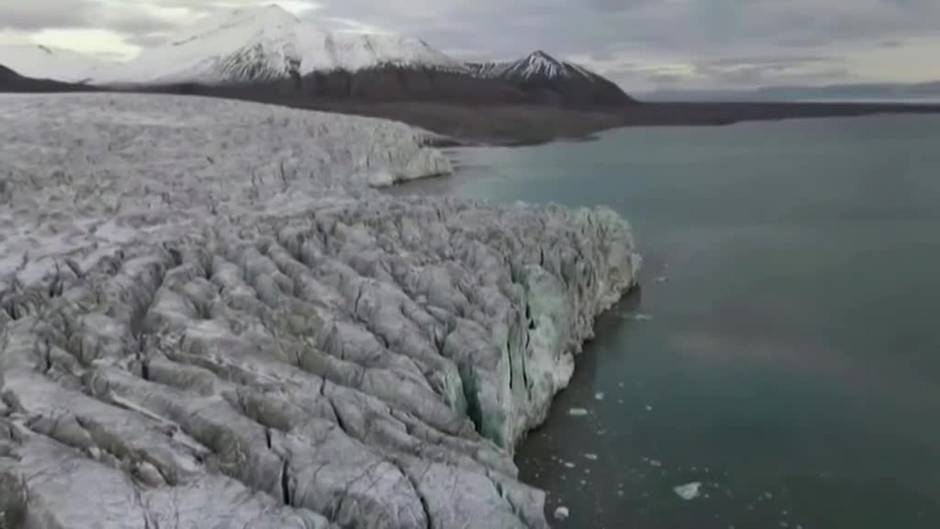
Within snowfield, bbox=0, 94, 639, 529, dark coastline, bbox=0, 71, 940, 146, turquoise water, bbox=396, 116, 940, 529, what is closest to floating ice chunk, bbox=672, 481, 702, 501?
turquoise water, bbox=396, 116, 940, 529

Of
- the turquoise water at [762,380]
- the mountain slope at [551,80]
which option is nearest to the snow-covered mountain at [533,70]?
the mountain slope at [551,80]

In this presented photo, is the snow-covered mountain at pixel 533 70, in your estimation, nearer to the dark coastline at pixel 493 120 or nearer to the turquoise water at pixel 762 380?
the dark coastline at pixel 493 120

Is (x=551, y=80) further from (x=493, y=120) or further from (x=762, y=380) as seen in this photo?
(x=762, y=380)

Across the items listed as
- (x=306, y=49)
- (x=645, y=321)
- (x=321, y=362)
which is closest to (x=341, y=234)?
(x=321, y=362)

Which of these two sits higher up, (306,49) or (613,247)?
(306,49)

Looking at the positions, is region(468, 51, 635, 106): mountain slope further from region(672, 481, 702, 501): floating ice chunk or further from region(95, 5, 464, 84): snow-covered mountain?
region(672, 481, 702, 501): floating ice chunk

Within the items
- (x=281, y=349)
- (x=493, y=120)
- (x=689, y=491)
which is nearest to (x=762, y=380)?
(x=689, y=491)

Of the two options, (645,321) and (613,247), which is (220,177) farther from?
(645,321)
